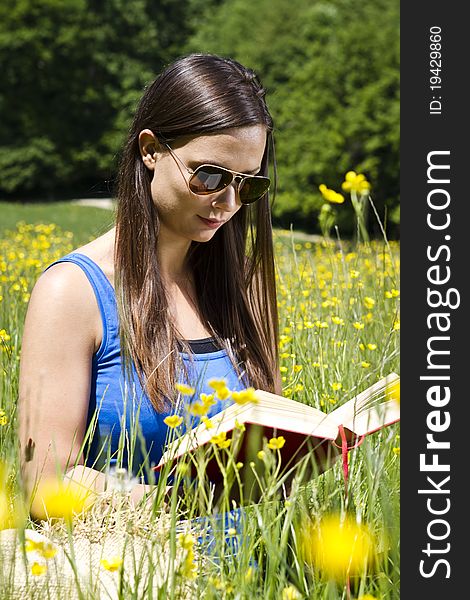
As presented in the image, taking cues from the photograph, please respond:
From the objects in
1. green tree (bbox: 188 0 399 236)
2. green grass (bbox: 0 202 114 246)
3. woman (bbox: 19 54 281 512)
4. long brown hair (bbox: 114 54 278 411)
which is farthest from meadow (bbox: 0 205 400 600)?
green tree (bbox: 188 0 399 236)

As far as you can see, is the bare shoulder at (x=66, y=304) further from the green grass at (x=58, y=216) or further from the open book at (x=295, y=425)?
the green grass at (x=58, y=216)

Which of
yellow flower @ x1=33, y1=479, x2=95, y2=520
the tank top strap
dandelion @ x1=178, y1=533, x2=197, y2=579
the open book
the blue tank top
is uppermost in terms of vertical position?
the tank top strap

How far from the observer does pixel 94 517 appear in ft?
4.80

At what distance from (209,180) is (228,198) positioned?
0.07 meters

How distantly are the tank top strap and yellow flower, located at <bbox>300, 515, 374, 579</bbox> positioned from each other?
0.62 m

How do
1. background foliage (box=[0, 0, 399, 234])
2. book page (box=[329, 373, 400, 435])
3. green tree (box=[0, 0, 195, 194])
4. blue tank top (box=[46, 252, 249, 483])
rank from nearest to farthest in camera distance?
1. book page (box=[329, 373, 400, 435])
2. blue tank top (box=[46, 252, 249, 483])
3. background foliage (box=[0, 0, 399, 234])
4. green tree (box=[0, 0, 195, 194])

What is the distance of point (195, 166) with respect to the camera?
1898 millimetres

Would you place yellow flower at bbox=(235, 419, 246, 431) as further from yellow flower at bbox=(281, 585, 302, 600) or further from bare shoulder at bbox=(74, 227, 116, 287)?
bare shoulder at bbox=(74, 227, 116, 287)

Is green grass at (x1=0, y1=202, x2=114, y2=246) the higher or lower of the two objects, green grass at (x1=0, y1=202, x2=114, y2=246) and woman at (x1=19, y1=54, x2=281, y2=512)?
the higher

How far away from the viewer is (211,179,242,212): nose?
1.92m

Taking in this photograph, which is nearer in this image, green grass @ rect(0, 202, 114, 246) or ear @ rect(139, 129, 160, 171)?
ear @ rect(139, 129, 160, 171)

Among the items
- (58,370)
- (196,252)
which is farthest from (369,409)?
(196,252)

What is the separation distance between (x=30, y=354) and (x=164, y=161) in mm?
503

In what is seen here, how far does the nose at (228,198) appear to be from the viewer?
1917 mm
